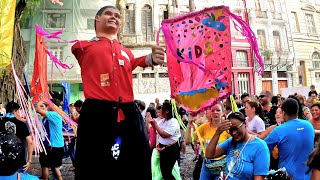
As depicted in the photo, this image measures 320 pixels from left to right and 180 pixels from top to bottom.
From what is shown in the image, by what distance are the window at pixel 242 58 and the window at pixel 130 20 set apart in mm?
8593

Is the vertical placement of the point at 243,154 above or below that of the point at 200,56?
below

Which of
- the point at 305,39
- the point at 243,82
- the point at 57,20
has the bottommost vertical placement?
the point at 243,82

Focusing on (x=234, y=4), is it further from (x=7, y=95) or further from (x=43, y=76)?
(x=43, y=76)

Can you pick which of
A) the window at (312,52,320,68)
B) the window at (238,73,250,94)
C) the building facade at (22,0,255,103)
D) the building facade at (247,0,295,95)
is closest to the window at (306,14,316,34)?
the window at (312,52,320,68)

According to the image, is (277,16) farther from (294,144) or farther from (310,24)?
(294,144)

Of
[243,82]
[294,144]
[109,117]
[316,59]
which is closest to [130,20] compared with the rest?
[243,82]

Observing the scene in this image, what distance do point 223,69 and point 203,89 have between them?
12.4 inches

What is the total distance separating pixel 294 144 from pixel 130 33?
22.5 meters

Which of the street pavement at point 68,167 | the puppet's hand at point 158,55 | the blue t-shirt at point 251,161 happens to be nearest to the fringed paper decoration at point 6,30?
the puppet's hand at point 158,55

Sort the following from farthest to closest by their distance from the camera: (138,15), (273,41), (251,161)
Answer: (273,41) < (138,15) < (251,161)

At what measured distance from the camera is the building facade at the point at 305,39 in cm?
2962

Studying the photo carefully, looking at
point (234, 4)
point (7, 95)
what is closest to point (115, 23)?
point (7, 95)

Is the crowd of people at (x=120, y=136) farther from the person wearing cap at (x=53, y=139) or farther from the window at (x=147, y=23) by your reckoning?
the window at (x=147, y=23)

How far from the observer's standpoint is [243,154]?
12.1 feet
